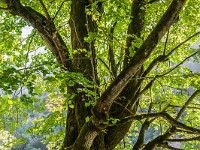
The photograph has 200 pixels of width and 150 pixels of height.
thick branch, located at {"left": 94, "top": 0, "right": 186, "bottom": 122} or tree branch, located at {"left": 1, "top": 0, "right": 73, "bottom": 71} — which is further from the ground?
tree branch, located at {"left": 1, "top": 0, "right": 73, "bottom": 71}

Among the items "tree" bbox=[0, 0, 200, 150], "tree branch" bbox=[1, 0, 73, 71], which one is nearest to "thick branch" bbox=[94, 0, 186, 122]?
"tree" bbox=[0, 0, 200, 150]

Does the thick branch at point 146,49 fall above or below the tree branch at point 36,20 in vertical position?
below

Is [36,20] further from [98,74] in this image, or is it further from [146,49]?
[146,49]

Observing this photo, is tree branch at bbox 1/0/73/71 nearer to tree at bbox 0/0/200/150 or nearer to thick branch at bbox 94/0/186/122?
tree at bbox 0/0/200/150

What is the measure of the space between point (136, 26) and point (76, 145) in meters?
2.60

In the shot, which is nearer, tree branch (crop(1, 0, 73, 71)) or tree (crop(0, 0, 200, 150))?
tree (crop(0, 0, 200, 150))

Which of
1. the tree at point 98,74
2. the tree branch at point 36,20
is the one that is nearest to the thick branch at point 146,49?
the tree at point 98,74

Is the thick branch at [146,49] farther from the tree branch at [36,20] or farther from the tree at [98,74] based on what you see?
the tree branch at [36,20]

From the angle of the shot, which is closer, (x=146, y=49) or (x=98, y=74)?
(x=146, y=49)

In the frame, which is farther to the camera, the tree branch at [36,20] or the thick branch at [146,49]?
the tree branch at [36,20]

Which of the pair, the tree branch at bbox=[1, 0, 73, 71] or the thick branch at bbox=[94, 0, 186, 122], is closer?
the thick branch at bbox=[94, 0, 186, 122]

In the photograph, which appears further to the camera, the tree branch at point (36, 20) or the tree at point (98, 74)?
the tree branch at point (36, 20)

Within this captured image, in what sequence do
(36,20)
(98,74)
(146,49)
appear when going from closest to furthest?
(146,49) → (36,20) → (98,74)

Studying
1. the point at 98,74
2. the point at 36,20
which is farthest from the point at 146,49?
the point at 36,20
